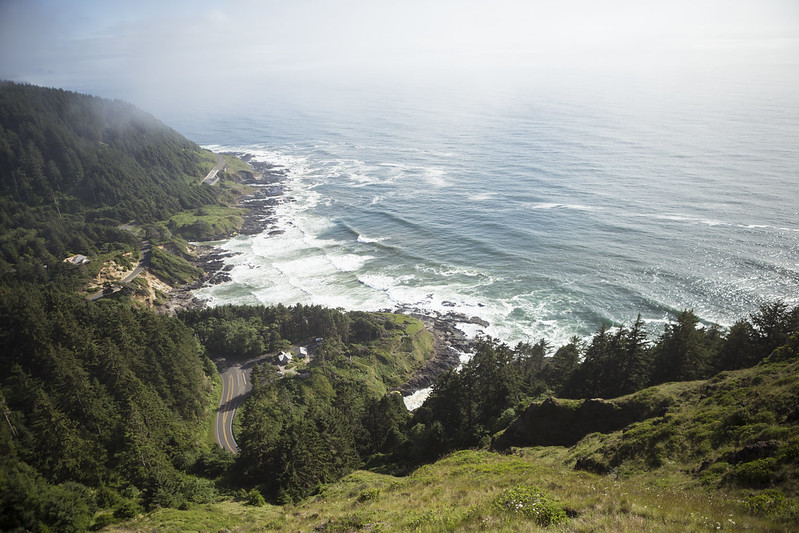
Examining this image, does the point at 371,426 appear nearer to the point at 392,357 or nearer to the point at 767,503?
the point at 392,357

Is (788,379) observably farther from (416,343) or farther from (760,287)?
(760,287)

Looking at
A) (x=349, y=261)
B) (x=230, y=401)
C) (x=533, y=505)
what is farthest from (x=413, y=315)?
(x=533, y=505)

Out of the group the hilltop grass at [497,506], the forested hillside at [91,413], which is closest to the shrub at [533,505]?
the hilltop grass at [497,506]

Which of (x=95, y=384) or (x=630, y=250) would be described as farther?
(x=630, y=250)

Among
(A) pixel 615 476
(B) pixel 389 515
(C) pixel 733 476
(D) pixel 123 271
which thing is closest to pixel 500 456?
(A) pixel 615 476

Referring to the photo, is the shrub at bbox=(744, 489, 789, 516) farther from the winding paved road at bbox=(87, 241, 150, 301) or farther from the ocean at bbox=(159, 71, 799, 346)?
the winding paved road at bbox=(87, 241, 150, 301)

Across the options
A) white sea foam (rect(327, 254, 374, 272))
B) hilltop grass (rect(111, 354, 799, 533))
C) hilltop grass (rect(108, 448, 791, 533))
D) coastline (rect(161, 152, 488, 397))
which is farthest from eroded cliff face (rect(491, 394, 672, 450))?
white sea foam (rect(327, 254, 374, 272))
